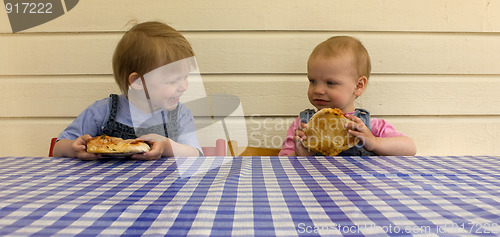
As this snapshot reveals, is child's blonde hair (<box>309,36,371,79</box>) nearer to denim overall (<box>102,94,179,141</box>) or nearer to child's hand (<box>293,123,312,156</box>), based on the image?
child's hand (<box>293,123,312,156</box>)

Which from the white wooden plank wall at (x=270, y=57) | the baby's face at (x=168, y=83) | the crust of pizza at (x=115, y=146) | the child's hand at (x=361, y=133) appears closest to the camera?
the crust of pizza at (x=115, y=146)

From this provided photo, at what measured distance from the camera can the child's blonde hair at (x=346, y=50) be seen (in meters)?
1.70

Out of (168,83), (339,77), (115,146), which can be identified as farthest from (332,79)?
(115,146)

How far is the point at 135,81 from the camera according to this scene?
158 centimetres

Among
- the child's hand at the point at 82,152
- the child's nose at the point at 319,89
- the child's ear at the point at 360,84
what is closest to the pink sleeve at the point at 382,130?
the child's ear at the point at 360,84

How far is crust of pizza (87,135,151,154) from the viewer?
1.06 meters

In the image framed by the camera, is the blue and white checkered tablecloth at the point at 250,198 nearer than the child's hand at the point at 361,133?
Yes

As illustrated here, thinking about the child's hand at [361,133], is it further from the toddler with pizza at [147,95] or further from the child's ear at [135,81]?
the child's ear at [135,81]

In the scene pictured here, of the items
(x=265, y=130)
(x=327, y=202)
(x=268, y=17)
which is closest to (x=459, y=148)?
(x=265, y=130)

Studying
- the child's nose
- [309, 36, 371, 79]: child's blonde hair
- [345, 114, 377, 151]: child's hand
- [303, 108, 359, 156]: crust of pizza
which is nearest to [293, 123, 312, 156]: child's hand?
[303, 108, 359, 156]: crust of pizza

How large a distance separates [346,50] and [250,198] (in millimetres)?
1188

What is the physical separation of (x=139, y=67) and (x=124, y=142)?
0.54m

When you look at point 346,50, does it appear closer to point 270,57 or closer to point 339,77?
point 339,77

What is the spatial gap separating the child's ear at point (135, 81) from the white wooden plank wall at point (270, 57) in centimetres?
41
